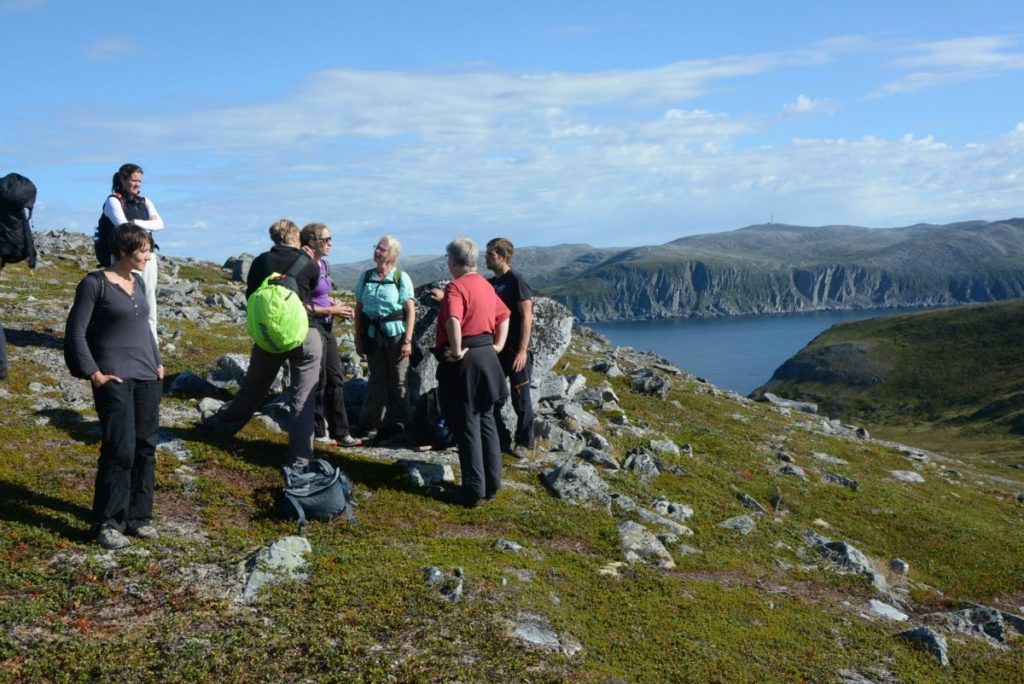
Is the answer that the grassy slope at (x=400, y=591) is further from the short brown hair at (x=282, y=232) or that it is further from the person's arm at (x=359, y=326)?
the short brown hair at (x=282, y=232)

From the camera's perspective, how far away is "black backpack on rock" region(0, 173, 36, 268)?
48.1ft

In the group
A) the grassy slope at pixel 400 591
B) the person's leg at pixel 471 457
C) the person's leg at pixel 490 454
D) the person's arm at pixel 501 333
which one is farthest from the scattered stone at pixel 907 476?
the person's arm at pixel 501 333

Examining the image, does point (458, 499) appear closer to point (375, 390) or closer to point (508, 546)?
point (508, 546)

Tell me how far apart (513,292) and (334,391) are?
399cm

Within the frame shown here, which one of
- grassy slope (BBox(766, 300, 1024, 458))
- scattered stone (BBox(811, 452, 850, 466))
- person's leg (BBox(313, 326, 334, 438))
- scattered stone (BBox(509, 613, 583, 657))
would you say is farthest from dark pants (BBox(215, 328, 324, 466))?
grassy slope (BBox(766, 300, 1024, 458))

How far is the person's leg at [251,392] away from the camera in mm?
12680

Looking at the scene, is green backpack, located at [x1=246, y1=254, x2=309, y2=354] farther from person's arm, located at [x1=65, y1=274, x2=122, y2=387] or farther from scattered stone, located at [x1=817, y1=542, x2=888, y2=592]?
scattered stone, located at [x1=817, y1=542, x2=888, y2=592]

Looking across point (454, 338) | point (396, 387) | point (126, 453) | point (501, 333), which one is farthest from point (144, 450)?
point (396, 387)

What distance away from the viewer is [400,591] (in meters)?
9.56

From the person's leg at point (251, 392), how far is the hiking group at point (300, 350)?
0.09ft

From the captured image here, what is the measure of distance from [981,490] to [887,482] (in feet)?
23.6

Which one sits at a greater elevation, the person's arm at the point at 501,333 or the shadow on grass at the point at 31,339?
the person's arm at the point at 501,333

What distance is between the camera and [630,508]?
15.4 metres

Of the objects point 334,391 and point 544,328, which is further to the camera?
point 544,328
